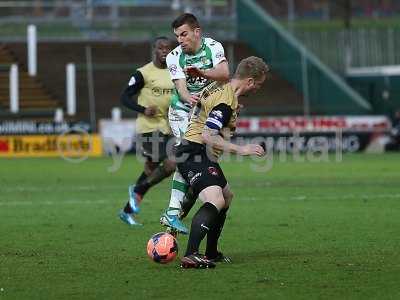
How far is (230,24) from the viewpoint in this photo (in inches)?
1628

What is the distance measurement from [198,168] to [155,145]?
4933 mm

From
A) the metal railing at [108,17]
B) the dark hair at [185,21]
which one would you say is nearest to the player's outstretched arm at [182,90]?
the dark hair at [185,21]

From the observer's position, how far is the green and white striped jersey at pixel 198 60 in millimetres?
10977

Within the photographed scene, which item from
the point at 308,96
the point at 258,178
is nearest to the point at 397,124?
the point at 308,96

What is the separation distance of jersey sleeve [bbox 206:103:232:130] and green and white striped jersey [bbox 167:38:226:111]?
1.44m

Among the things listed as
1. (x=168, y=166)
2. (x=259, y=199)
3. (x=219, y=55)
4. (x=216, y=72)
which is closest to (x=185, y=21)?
(x=216, y=72)

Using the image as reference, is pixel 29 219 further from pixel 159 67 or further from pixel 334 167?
pixel 334 167

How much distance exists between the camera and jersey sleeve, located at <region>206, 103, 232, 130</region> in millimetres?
9406

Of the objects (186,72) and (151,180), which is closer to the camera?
(186,72)

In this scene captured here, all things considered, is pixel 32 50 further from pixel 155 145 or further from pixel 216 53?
pixel 216 53

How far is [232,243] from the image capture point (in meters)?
11.5

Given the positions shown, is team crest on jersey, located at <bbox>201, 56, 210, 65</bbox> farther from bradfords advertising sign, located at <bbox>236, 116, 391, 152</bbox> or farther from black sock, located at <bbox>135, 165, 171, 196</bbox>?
bradfords advertising sign, located at <bbox>236, 116, 391, 152</bbox>

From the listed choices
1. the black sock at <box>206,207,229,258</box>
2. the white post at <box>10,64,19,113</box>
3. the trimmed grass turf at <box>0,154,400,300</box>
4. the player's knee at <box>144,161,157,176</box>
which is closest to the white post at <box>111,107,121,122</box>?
the white post at <box>10,64,19,113</box>

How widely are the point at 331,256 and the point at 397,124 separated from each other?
1003 inches
